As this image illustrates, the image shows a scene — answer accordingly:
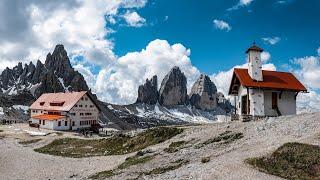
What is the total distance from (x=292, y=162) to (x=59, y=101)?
8377 centimetres

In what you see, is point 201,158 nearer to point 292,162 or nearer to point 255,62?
point 292,162

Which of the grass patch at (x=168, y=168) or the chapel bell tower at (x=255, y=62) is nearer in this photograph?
the grass patch at (x=168, y=168)

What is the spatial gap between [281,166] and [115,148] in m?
31.8

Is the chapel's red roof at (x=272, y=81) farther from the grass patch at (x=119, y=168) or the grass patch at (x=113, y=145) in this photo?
the grass patch at (x=119, y=168)

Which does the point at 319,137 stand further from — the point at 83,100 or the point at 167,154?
the point at 83,100

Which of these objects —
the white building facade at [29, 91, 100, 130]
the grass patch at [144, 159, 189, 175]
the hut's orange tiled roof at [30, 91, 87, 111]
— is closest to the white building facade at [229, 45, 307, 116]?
the grass patch at [144, 159, 189, 175]

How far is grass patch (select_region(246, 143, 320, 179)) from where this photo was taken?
997 inches

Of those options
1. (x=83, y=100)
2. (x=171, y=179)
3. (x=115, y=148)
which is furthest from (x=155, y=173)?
(x=83, y=100)

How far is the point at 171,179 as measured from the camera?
26.5 metres

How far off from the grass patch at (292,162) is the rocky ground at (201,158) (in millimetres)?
892

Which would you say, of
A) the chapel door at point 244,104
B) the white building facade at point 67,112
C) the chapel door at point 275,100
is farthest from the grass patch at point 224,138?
the white building facade at point 67,112

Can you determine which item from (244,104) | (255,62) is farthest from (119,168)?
(255,62)

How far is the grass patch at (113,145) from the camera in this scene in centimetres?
4997

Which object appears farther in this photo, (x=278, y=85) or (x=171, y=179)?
(x=278, y=85)
